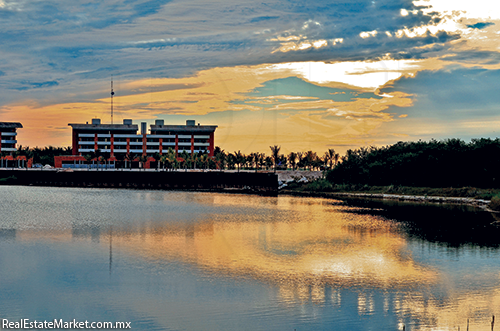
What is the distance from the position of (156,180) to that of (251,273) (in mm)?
128863

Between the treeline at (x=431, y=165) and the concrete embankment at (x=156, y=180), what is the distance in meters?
28.6

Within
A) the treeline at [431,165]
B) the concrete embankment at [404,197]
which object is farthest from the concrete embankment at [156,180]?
the treeline at [431,165]

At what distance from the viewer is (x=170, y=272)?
37406mm

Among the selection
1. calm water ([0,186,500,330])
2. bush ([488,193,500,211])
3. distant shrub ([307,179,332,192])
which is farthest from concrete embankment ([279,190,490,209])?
calm water ([0,186,500,330])

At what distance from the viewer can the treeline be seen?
116m

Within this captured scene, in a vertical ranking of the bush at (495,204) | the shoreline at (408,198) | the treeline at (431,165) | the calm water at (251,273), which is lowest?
the calm water at (251,273)

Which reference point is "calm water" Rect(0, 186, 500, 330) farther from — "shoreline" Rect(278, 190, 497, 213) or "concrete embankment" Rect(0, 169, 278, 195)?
"concrete embankment" Rect(0, 169, 278, 195)

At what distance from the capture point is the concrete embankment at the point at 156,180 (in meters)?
160

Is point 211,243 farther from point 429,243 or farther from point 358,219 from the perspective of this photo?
point 358,219

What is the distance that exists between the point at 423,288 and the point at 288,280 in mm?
9545

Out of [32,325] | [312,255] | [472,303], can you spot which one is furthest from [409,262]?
[32,325]

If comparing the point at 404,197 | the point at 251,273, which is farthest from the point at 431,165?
the point at 251,273

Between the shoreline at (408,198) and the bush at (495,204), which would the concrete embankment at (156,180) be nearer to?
the shoreline at (408,198)

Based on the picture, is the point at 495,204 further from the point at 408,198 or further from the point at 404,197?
the point at 404,197
